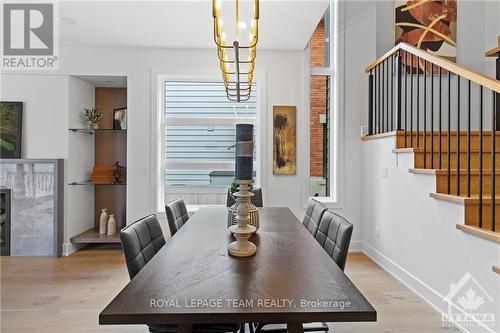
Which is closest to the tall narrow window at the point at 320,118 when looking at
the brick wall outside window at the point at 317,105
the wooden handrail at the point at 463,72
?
the brick wall outside window at the point at 317,105

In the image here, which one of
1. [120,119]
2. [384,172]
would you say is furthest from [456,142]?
[120,119]

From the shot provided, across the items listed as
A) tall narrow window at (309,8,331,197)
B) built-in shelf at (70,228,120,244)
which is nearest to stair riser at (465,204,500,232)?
tall narrow window at (309,8,331,197)

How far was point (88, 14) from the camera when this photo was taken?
3061 mm

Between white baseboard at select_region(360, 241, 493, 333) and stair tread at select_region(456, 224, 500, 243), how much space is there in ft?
2.04

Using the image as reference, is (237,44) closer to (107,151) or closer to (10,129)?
(107,151)

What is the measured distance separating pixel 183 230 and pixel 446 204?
6.52 feet

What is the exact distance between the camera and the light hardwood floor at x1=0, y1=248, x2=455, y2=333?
2.29 m

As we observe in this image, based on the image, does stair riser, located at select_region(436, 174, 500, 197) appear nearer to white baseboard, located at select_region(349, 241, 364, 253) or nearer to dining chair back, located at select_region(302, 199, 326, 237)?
dining chair back, located at select_region(302, 199, 326, 237)

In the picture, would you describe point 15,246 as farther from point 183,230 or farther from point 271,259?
point 271,259

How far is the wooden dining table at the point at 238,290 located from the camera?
1034 mm

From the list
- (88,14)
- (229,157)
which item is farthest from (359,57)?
(88,14)

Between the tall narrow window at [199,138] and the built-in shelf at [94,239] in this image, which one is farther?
the tall narrow window at [199,138]

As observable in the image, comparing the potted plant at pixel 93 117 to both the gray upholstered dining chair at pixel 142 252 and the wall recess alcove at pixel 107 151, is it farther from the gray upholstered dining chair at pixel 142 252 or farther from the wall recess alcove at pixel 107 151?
the gray upholstered dining chair at pixel 142 252

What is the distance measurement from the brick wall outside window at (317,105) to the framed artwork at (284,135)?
623mm
